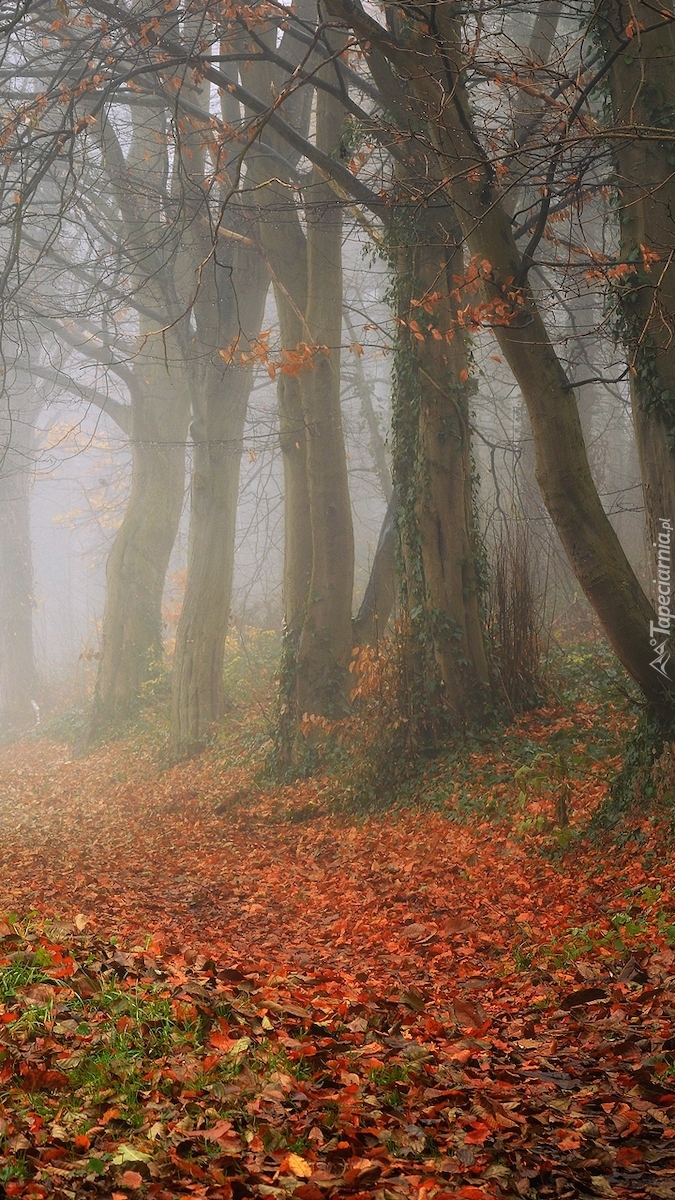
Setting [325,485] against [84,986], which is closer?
[84,986]

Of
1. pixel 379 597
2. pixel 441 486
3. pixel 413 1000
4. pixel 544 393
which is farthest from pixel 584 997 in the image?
pixel 379 597

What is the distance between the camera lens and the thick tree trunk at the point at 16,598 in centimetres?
2470

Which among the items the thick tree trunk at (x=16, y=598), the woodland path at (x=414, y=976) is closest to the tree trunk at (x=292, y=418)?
the woodland path at (x=414, y=976)

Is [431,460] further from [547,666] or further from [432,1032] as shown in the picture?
[432,1032]

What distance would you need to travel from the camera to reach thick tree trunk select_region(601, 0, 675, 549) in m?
6.62

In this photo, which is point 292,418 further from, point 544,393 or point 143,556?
point 143,556

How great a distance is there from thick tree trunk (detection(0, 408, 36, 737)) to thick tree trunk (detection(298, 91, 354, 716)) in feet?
47.3

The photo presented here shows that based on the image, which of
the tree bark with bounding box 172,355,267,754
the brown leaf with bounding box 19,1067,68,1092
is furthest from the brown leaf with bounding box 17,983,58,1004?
the tree bark with bounding box 172,355,267,754

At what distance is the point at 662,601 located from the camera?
6.80 meters

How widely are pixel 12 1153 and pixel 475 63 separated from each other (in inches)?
259

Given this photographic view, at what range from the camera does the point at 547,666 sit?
9.92 metres

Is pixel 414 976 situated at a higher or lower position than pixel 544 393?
lower

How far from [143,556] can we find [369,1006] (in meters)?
14.2

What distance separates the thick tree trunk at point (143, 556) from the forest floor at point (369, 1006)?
854cm
